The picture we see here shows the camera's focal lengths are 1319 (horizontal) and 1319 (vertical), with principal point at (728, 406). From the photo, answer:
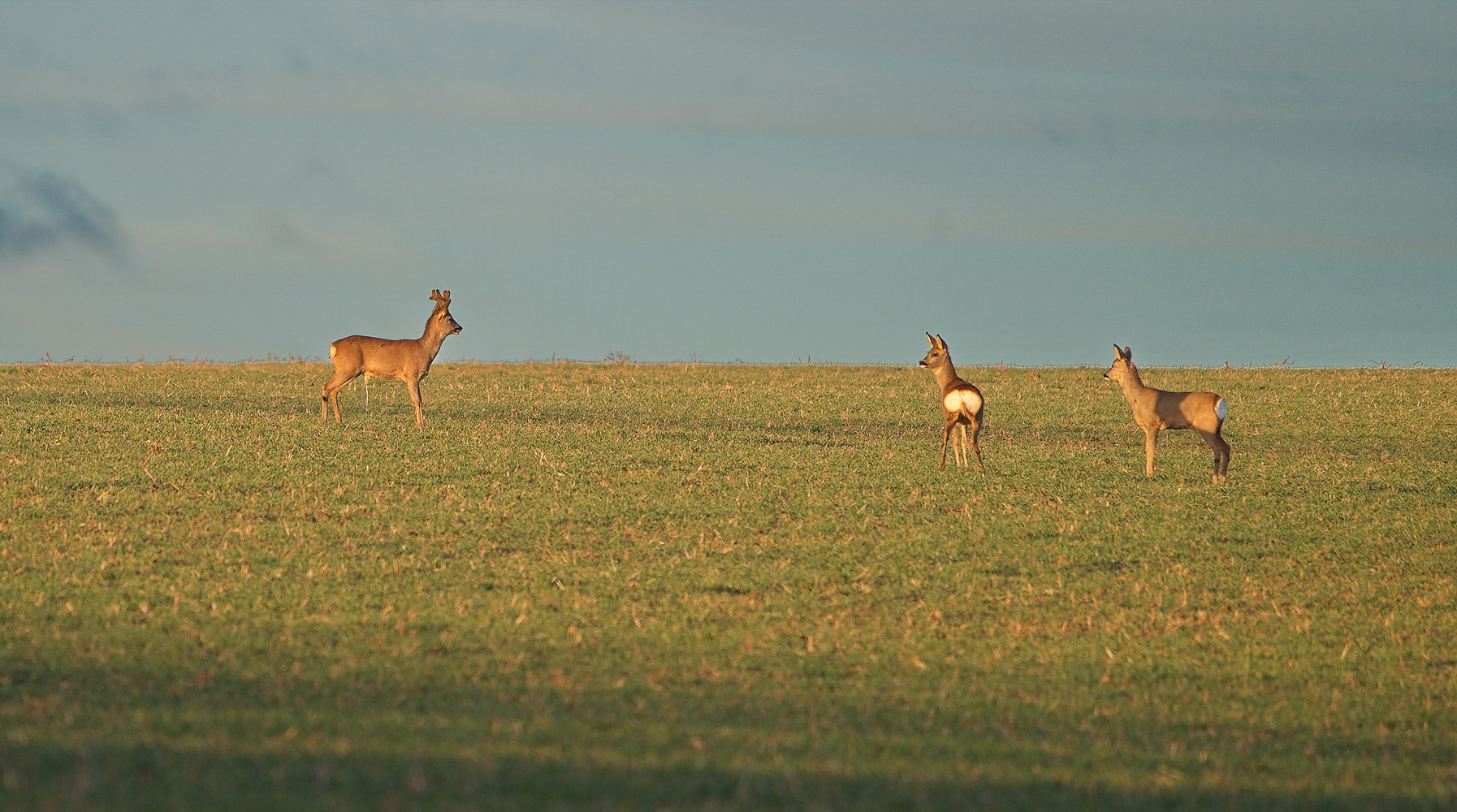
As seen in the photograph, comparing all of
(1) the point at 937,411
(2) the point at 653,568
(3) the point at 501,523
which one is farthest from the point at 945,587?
(1) the point at 937,411

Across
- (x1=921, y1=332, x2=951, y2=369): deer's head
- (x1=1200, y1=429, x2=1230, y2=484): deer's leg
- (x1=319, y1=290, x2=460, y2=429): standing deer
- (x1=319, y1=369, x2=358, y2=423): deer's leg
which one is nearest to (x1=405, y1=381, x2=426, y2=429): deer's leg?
(x1=319, y1=290, x2=460, y2=429): standing deer

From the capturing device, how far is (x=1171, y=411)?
65.7 ft

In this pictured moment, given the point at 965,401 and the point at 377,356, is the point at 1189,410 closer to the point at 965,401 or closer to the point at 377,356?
the point at 965,401

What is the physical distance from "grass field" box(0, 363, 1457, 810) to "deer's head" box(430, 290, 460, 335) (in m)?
2.09

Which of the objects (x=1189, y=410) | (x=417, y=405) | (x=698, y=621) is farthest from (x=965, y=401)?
(x=417, y=405)

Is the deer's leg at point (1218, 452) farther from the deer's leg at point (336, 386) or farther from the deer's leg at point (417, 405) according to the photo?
the deer's leg at point (336, 386)

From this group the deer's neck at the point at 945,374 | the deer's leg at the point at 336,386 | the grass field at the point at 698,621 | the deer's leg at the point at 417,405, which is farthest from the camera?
the deer's leg at the point at 336,386

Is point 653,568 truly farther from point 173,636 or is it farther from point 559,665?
point 173,636

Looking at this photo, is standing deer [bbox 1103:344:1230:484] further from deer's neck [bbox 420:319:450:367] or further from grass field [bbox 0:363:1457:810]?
deer's neck [bbox 420:319:450:367]

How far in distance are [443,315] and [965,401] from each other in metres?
10.6

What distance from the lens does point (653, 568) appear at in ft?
44.7

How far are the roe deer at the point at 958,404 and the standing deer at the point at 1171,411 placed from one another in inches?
85.8

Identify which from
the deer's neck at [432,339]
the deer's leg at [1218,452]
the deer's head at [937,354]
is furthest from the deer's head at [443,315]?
the deer's leg at [1218,452]

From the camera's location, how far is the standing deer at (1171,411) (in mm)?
19547
